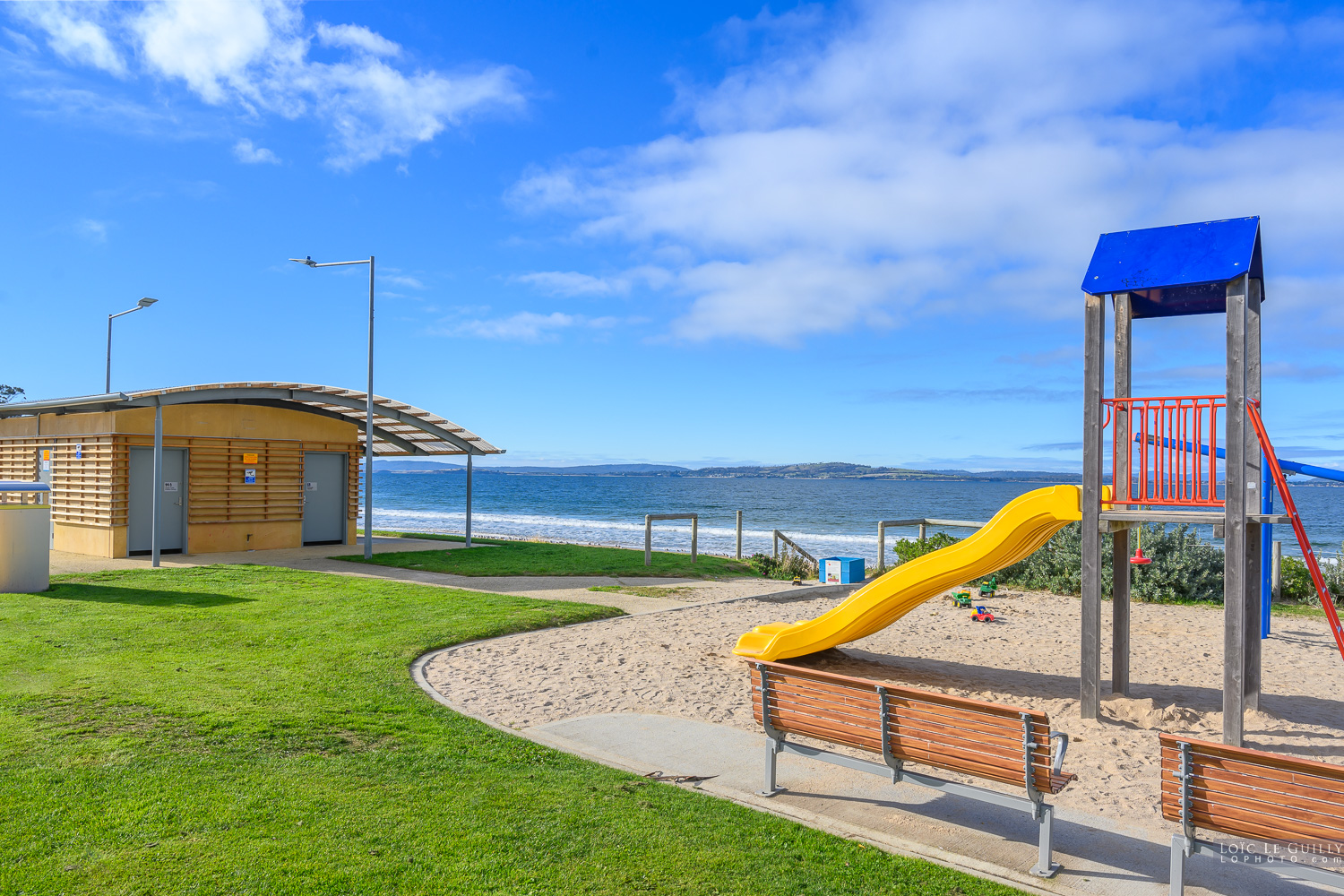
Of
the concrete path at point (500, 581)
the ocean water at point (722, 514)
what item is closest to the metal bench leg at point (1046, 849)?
the concrete path at point (500, 581)

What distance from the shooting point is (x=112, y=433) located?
16.4 meters

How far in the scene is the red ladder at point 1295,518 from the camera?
19.8 feet

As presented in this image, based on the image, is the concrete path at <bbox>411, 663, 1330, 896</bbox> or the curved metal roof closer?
the concrete path at <bbox>411, 663, 1330, 896</bbox>

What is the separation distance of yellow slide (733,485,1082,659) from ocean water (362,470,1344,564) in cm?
1712

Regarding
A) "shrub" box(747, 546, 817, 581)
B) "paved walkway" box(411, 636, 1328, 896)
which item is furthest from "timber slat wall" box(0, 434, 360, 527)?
"paved walkway" box(411, 636, 1328, 896)

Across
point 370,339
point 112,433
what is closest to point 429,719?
point 370,339

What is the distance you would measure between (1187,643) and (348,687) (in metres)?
9.19

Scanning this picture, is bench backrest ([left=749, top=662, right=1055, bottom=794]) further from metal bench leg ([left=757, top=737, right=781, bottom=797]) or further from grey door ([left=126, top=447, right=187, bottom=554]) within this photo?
grey door ([left=126, top=447, right=187, bottom=554])

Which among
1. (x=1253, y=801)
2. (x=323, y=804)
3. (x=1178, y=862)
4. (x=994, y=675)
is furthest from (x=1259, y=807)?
(x=994, y=675)

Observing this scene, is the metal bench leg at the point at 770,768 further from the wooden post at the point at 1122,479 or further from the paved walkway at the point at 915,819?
the wooden post at the point at 1122,479

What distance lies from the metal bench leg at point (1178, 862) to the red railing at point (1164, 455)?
12.1 ft

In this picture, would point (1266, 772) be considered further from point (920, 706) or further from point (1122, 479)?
point (1122, 479)

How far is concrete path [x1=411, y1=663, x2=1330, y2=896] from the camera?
4043mm

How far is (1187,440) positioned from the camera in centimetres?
709
